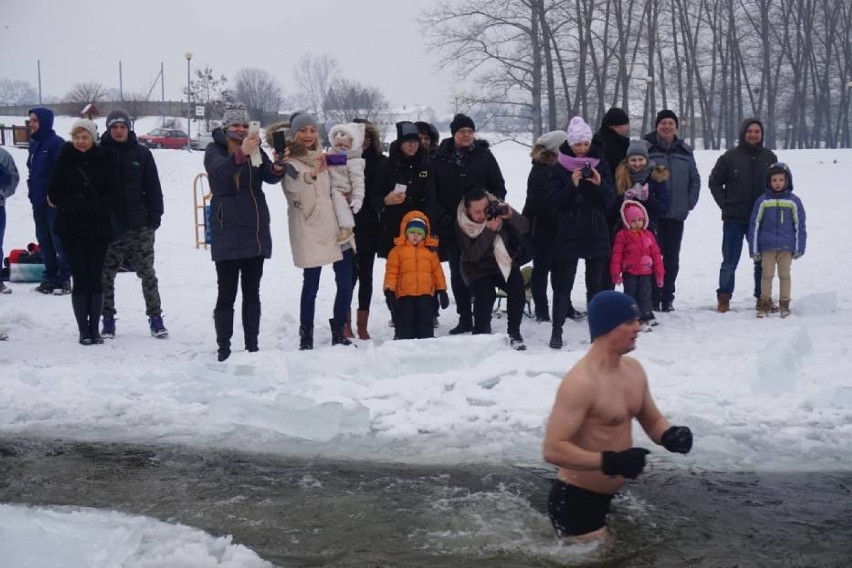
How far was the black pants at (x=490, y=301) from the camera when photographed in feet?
28.1

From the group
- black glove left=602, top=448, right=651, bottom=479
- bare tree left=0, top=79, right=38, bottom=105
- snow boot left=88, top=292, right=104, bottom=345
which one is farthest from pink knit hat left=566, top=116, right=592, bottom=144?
bare tree left=0, top=79, right=38, bottom=105

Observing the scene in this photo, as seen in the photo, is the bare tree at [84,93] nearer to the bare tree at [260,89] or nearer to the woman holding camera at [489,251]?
the bare tree at [260,89]

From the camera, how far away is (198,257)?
52.5 feet

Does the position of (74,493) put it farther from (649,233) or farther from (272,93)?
(272,93)

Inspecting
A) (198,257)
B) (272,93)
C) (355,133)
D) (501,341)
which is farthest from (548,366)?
(272,93)

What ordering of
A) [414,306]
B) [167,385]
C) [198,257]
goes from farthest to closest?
[198,257] → [414,306] → [167,385]

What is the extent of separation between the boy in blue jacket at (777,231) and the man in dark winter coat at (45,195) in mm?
7588

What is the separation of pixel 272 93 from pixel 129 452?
4127 inches

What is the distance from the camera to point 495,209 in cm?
852

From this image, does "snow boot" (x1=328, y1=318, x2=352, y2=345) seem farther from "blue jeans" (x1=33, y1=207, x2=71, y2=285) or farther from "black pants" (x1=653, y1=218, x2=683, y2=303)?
"blue jeans" (x1=33, y1=207, x2=71, y2=285)

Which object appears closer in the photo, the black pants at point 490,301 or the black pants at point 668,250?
the black pants at point 490,301

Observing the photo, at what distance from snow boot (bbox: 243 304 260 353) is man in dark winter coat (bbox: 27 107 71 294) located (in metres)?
3.22

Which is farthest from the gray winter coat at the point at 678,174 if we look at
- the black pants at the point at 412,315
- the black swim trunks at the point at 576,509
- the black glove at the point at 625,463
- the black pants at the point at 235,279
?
the black glove at the point at 625,463

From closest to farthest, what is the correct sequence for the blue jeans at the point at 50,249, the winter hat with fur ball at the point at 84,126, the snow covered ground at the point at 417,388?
the snow covered ground at the point at 417,388 → the winter hat with fur ball at the point at 84,126 → the blue jeans at the point at 50,249
